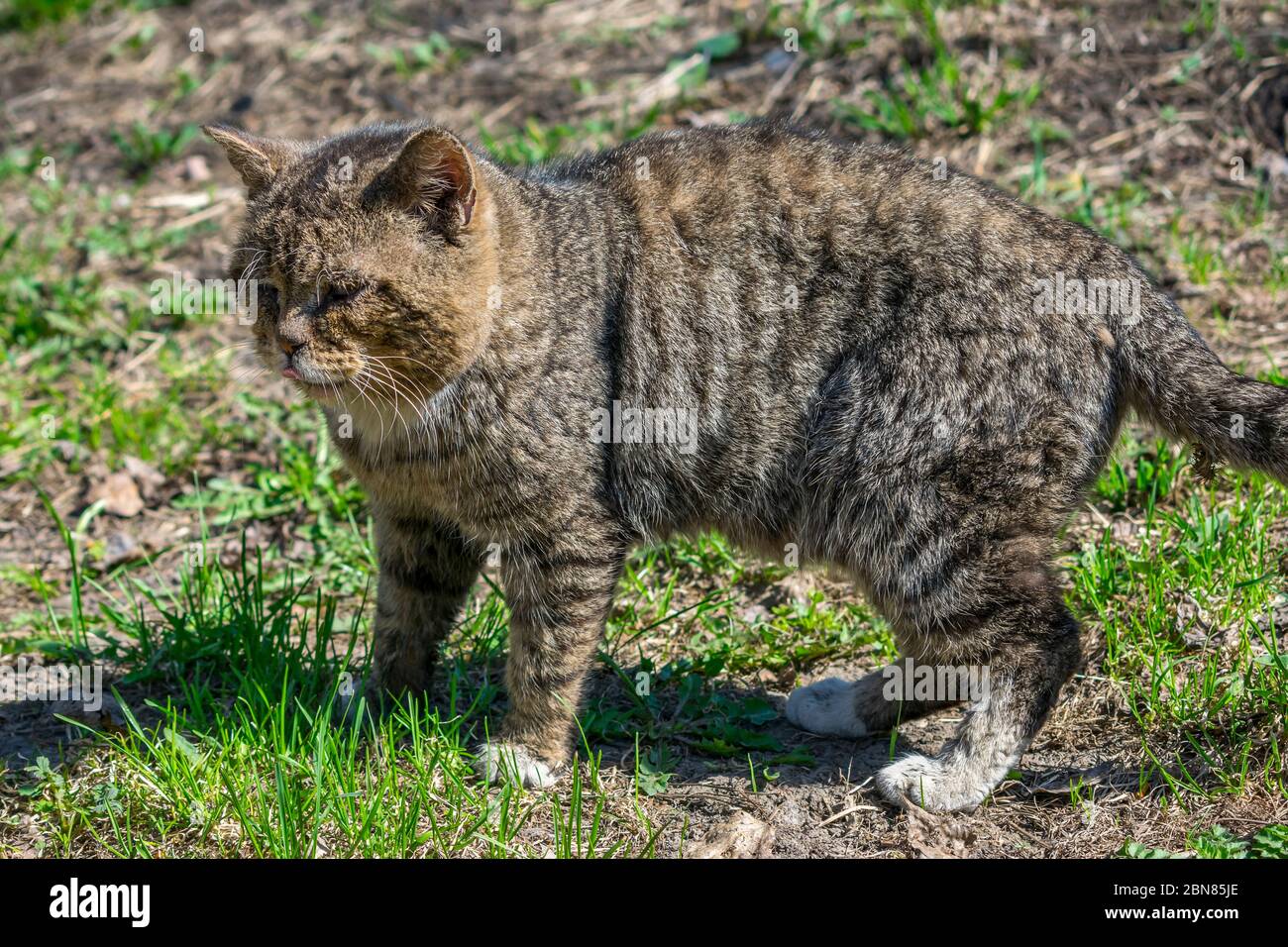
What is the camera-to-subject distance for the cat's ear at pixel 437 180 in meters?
3.62

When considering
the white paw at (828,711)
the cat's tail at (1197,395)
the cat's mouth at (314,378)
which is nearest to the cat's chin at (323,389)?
the cat's mouth at (314,378)

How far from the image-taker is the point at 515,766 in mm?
4020

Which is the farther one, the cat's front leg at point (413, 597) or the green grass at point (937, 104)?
the green grass at point (937, 104)

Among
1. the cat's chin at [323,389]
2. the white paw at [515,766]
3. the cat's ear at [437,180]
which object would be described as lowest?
the white paw at [515,766]

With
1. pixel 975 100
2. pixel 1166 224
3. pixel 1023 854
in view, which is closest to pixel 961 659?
pixel 1023 854

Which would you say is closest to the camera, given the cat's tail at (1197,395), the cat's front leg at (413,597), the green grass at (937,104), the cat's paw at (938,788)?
the cat's tail at (1197,395)

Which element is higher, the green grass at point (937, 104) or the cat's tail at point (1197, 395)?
the green grass at point (937, 104)

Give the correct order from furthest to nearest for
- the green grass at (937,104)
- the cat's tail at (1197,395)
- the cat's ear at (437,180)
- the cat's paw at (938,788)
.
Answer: the green grass at (937,104) → the cat's paw at (938,788) → the cat's tail at (1197,395) → the cat's ear at (437,180)

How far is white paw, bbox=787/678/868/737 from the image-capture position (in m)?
4.33

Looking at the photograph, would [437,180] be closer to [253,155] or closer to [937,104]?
[253,155]

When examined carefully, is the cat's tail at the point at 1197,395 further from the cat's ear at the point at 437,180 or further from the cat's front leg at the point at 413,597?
the cat's front leg at the point at 413,597

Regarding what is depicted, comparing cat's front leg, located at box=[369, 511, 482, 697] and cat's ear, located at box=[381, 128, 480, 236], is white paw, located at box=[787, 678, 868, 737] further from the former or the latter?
cat's ear, located at box=[381, 128, 480, 236]
